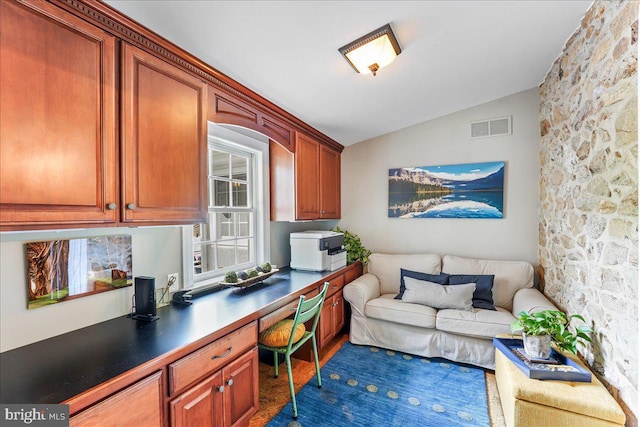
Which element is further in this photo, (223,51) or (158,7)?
(223,51)

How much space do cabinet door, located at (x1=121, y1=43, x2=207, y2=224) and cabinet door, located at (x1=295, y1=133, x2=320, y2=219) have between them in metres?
1.20

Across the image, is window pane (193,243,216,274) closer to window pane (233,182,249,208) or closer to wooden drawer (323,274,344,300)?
window pane (233,182,249,208)

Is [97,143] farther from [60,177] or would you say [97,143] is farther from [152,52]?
[152,52]

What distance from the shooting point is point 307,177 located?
9.93 ft

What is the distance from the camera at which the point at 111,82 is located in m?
1.27

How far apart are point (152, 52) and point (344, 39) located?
108cm

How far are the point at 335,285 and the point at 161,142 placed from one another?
2.10 m

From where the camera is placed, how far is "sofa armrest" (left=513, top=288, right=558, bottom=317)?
237 cm

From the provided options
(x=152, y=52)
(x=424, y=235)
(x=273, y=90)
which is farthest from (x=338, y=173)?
(x=152, y=52)

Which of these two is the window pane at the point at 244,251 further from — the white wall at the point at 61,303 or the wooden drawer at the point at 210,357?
the wooden drawer at the point at 210,357

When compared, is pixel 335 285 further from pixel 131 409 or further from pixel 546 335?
pixel 131 409

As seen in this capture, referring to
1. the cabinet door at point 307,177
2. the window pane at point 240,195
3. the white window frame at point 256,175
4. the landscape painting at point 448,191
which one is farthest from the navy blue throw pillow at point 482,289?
the window pane at point 240,195

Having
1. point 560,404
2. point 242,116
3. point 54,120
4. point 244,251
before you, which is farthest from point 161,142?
point 560,404

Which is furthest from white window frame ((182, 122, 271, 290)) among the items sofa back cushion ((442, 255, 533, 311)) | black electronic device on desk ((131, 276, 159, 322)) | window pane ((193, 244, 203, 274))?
sofa back cushion ((442, 255, 533, 311))
